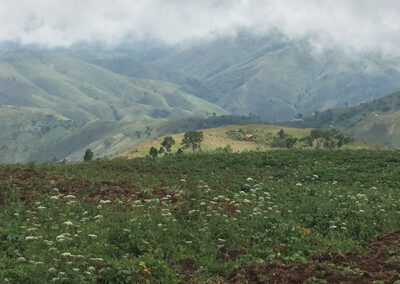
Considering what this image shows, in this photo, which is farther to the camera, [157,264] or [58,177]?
[58,177]

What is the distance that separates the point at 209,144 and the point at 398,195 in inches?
5541

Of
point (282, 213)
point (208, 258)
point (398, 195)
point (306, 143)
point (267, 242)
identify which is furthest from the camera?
point (306, 143)

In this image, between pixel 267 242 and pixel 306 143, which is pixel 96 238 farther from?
pixel 306 143

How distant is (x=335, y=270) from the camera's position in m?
13.5

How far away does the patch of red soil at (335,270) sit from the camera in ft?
42.3

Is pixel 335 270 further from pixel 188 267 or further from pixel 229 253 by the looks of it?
pixel 188 267

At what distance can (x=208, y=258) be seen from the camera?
1572 cm

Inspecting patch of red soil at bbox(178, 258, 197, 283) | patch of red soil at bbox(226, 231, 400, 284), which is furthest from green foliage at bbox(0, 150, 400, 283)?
patch of red soil at bbox(226, 231, 400, 284)

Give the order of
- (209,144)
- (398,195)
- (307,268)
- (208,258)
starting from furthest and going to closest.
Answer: (209,144), (398,195), (208,258), (307,268)

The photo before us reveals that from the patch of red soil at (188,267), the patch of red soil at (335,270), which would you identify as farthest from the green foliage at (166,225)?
the patch of red soil at (335,270)

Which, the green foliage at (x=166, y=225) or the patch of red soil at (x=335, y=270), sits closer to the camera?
the patch of red soil at (x=335, y=270)

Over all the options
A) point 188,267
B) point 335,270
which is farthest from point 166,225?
point 335,270

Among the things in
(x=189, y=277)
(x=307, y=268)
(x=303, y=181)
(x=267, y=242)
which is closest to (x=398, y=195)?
(x=303, y=181)

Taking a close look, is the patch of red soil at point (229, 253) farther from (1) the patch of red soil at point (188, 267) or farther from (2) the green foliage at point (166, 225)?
(1) the patch of red soil at point (188, 267)
